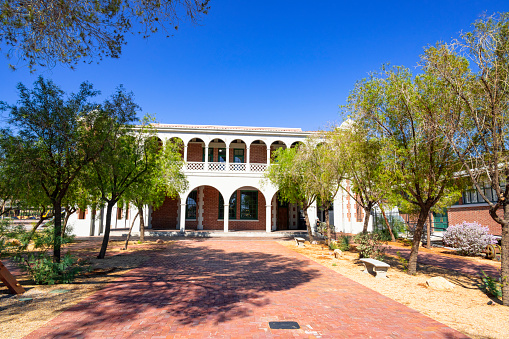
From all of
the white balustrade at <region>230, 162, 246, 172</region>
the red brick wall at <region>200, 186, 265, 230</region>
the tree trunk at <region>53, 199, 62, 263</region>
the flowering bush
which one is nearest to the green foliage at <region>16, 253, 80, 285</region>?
the tree trunk at <region>53, 199, 62, 263</region>

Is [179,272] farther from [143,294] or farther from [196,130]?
[196,130]

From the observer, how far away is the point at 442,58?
7156mm

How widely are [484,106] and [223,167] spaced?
17138 millimetres

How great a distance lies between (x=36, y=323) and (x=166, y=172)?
11400mm

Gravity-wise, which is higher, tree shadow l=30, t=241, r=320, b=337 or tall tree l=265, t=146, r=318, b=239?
tall tree l=265, t=146, r=318, b=239

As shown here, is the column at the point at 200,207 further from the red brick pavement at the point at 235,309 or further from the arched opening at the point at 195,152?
the red brick pavement at the point at 235,309

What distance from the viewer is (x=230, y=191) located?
21.3 meters

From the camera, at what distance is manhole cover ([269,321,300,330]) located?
4676mm

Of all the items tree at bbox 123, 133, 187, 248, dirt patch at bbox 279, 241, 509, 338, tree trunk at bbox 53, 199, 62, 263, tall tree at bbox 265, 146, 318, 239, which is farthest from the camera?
tall tree at bbox 265, 146, 318, 239

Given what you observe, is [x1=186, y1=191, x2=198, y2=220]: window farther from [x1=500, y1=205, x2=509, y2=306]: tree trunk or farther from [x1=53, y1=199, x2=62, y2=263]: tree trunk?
[x1=500, y1=205, x2=509, y2=306]: tree trunk

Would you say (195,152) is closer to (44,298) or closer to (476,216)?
(44,298)

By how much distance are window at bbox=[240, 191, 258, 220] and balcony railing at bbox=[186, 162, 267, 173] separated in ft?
9.54

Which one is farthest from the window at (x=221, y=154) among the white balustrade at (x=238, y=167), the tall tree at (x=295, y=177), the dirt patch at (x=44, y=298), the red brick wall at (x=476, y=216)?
the red brick wall at (x=476, y=216)

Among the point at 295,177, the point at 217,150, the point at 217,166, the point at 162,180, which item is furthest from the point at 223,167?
the point at 295,177
